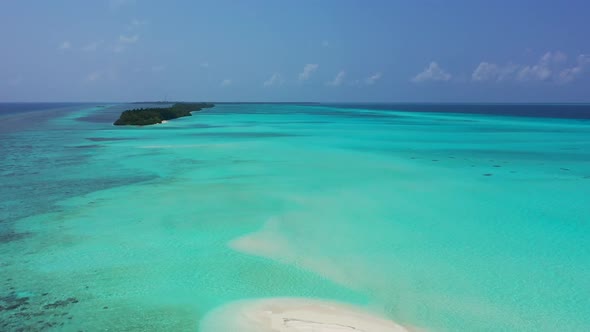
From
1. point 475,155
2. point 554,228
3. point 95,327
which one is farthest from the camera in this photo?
point 475,155

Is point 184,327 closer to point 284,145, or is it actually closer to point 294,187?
point 294,187

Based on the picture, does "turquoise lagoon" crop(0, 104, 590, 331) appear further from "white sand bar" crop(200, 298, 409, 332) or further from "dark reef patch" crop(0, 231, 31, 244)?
"white sand bar" crop(200, 298, 409, 332)

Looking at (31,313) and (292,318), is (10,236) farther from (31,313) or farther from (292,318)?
(292,318)

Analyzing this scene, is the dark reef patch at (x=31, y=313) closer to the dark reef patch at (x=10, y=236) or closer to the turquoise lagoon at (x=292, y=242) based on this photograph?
the turquoise lagoon at (x=292, y=242)

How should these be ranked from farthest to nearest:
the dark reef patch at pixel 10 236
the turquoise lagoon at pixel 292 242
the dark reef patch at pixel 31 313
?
the dark reef patch at pixel 10 236, the turquoise lagoon at pixel 292 242, the dark reef patch at pixel 31 313

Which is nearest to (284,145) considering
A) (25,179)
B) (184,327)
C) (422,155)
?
(422,155)

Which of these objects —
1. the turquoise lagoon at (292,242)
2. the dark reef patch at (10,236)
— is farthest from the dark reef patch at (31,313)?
the dark reef patch at (10,236)
